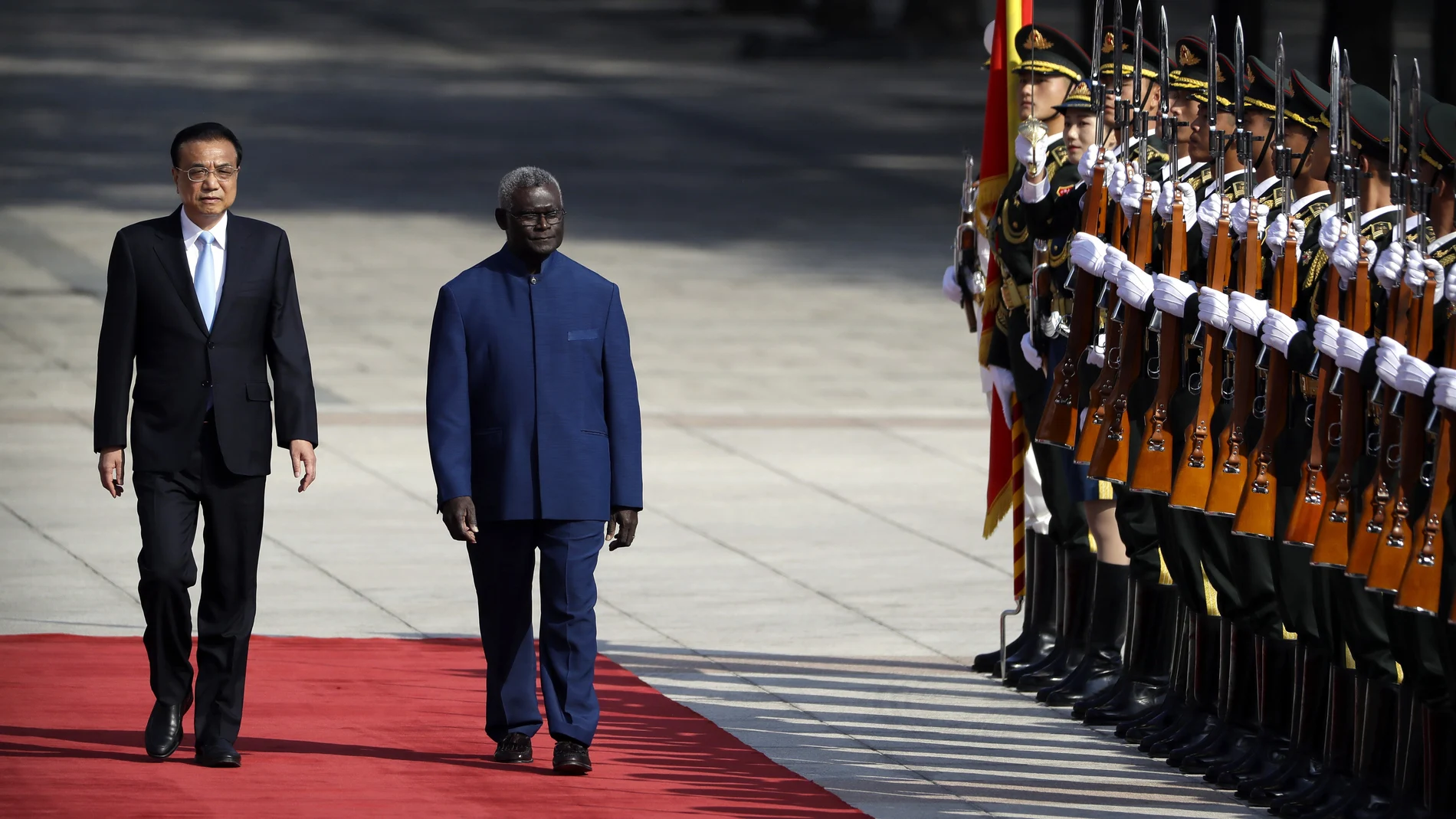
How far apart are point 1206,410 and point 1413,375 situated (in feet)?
3.71

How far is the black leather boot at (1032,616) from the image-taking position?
8836 millimetres

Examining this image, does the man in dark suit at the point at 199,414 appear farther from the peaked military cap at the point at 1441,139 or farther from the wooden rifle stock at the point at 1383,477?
the peaked military cap at the point at 1441,139

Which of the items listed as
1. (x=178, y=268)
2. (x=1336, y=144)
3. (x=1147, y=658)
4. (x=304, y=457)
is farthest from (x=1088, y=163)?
(x=178, y=268)

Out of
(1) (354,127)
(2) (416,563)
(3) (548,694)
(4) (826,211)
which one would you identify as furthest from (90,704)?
(1) (354,127)

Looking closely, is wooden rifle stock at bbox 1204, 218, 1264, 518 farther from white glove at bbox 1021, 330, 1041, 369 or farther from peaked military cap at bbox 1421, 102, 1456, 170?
white glove at bbox 1021, 330, 1041, 369

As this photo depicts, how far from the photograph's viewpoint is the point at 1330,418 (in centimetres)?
671

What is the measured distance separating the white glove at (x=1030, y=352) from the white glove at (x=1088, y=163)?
0.60 metres

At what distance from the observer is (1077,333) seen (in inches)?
311

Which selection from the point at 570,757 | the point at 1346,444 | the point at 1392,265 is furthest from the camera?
the point at 570,757

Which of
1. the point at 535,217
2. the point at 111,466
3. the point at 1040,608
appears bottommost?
the point at 1040,608

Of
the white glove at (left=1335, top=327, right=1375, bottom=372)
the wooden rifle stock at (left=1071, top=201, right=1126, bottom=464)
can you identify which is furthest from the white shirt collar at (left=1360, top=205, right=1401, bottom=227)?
the wooden rifle stock at (left=1071, top=201, right=1126, bottom=464)

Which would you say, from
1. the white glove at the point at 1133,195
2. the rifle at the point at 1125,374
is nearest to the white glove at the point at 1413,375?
the rifle at the point at 1125,374

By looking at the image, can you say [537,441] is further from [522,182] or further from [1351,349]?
[1351,349]

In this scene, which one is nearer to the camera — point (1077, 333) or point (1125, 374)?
point (1125, 374)
